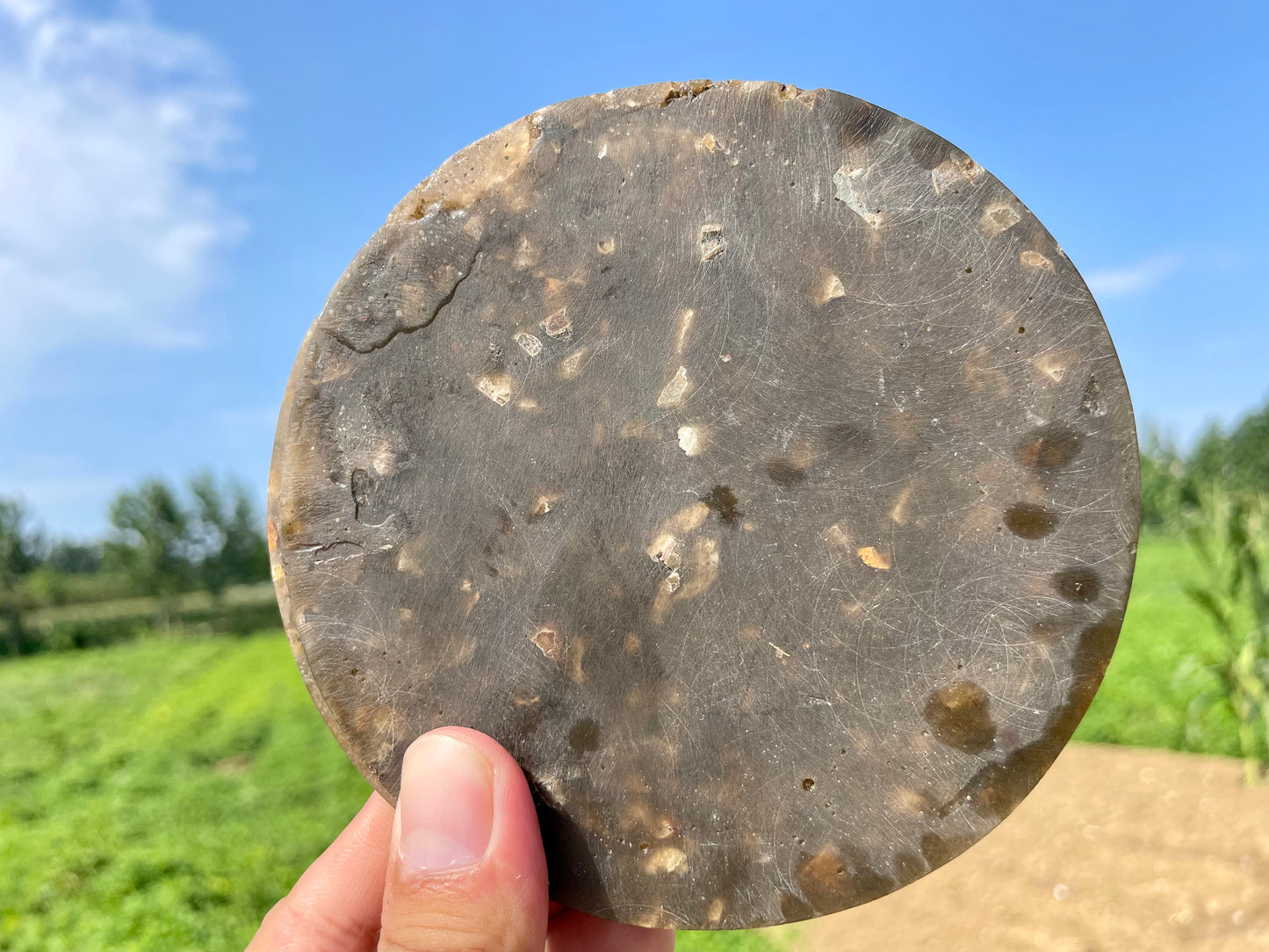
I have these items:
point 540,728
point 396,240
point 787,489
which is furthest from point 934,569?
point 396,240

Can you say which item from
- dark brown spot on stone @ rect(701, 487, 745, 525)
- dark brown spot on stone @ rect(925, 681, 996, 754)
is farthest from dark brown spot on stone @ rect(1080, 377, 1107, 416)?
dark brown spot on stone @ rect(701, 487, 745, 525)

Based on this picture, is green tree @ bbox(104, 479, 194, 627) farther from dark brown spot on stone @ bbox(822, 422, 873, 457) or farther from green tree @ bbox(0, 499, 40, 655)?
dark brown spot on stone @ bbox(822, 422, 873, 457)

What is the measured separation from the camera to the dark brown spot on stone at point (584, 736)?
1489 mm

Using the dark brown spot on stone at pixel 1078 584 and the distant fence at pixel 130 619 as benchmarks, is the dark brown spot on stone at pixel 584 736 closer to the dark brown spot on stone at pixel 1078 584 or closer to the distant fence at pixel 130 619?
the dark brown spot on stone at pixel 1078 584

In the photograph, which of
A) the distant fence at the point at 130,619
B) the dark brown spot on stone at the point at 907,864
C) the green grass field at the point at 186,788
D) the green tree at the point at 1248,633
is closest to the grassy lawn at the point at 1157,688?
the green grass field at the point at 186,788

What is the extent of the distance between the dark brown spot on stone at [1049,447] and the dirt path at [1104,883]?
4018mm

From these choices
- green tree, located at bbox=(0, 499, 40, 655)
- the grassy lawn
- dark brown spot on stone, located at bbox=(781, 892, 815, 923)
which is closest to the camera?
dark brown spot on stone, located at bbox=(781, 892, 815, 923)

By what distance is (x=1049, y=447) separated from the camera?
1.51 metres

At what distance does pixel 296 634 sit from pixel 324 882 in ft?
2.86

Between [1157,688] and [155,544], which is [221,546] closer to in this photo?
[155,544]

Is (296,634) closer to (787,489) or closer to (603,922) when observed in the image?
(787,489)

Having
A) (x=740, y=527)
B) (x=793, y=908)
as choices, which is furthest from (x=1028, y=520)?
(x=793, y=908)

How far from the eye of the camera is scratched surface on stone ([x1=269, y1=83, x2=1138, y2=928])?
149 cm

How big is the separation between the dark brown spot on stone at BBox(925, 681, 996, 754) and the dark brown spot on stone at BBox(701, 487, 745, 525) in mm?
494
